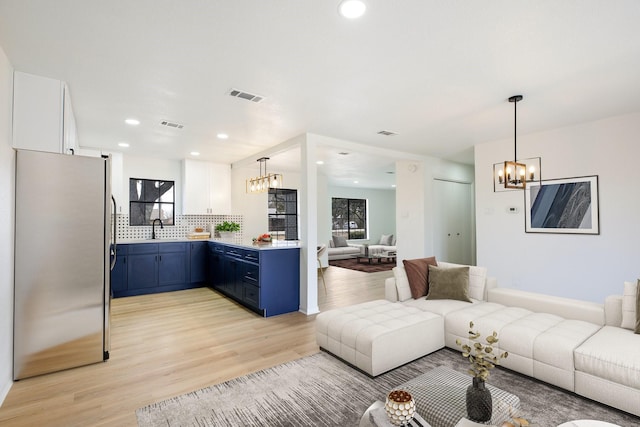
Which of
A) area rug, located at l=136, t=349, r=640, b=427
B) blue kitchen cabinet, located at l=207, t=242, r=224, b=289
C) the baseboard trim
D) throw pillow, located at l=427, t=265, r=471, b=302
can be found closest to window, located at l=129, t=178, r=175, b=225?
blue kitchen cabinet, located at l=207, t=242, r=224, b=289

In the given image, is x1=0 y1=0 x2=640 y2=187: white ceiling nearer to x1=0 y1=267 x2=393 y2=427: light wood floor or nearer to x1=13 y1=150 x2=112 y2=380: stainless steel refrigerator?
x1=13 y1=150 x2=112 y2=380: stainless steel refrigerator

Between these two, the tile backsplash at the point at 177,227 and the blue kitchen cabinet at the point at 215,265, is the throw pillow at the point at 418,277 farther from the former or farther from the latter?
the tile backsplash at the point at 177,227

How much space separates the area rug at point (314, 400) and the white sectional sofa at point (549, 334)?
4.4 inches

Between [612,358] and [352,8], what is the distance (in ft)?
9.25

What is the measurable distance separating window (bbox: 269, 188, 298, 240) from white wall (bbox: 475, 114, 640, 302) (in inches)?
183

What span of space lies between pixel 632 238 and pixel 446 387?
12.2 feet

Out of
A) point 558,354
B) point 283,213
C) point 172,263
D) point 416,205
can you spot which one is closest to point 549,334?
point 558,354

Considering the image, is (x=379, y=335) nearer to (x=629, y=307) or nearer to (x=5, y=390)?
(x=629, y=307)

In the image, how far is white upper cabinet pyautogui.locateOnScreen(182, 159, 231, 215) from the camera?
6477 millimetres

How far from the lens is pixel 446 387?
1896 mm

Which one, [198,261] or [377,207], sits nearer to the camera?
[198,261]

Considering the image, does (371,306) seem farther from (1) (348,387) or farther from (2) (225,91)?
(2) (225,91)

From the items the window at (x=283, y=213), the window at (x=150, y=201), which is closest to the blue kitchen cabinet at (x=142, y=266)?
the window at (x=150, y=201)

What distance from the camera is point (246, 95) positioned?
129 inches
